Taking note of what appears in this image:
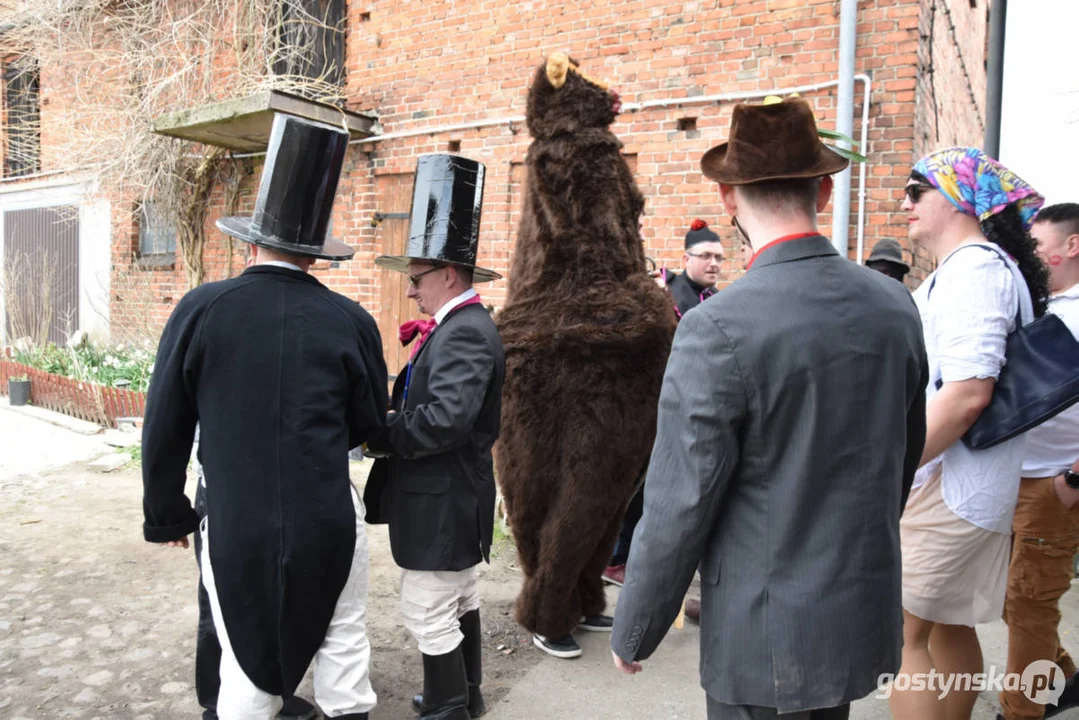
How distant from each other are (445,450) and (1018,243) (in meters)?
2.02

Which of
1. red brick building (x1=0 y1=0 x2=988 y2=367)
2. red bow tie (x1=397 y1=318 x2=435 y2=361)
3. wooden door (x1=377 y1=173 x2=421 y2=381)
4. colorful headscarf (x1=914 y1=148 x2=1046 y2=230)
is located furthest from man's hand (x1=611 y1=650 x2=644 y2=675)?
wooden door (x1=377 y1=173 x2=421 y2=381)

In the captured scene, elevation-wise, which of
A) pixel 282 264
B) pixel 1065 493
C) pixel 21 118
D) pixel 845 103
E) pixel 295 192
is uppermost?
pixel 21 118

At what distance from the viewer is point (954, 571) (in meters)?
2.36

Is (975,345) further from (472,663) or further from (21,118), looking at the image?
(21,118)

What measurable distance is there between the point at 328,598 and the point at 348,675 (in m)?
0.28

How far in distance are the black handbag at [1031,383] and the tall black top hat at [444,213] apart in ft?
6.02

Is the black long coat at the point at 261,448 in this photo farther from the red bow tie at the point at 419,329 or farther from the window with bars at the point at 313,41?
the window with bars at the point at 313,41

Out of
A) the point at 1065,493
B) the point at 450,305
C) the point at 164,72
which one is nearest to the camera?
the point at 1065,493

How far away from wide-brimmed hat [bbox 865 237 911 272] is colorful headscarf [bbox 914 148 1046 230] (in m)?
2.78

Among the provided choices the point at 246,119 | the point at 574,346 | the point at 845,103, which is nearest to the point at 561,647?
the point at 574,346

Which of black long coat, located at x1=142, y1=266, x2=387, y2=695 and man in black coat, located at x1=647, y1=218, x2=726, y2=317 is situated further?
man in black coat, located at x1=647, y1=218, x2=726, y2=317

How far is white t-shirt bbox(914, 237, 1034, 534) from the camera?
7.33 feet

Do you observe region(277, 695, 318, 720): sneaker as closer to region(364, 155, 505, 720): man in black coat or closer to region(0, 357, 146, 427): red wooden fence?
region(364, 155, 505, 720): man in black coat

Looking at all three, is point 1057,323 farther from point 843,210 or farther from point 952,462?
point 843,210
